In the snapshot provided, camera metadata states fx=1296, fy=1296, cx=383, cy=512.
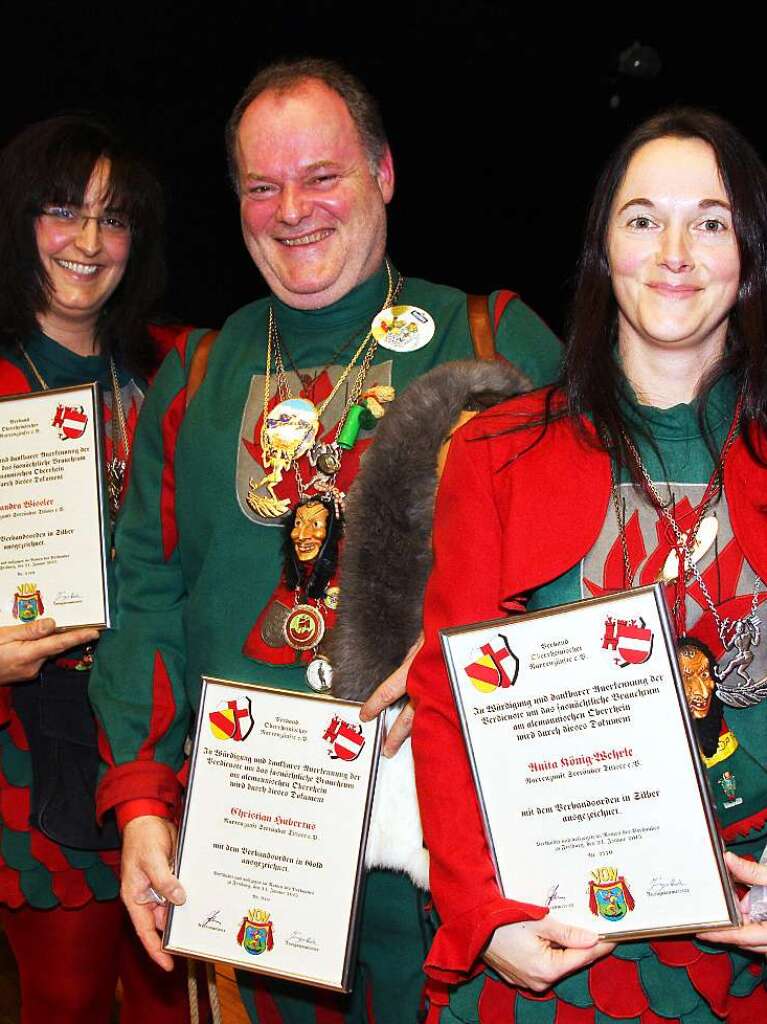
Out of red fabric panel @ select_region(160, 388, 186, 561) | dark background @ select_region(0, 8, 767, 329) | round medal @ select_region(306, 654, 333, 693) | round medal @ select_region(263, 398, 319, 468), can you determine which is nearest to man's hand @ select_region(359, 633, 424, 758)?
round medal @ select_region(306, 654, 333, 693)

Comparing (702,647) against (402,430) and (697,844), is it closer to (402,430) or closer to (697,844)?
(697,844)

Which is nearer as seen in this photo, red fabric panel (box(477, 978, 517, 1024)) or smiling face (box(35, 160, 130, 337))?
red fabric panel (box(477, 978, 517, 1024))

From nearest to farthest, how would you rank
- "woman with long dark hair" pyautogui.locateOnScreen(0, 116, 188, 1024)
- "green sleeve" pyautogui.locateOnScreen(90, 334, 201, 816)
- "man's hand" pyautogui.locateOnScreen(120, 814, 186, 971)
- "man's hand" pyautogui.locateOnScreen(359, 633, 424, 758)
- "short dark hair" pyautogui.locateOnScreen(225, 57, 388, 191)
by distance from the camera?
"man's hand" pyautogui.locateOnScreen(359, 633, 424, 758), "man's hand" pyautogui.locateOnScreen(120, 814, 186, 971), "green sleeve" pyautogui.locateOnScreen(90, 334, 201, 816), "short dark hair" pyautogui.locateOnScreen(225, 57, 388, 191), "woman with long dark hair" pyautogui.locateOnScreen(0, 116, 188, 1024)

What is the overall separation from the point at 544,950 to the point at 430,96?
3.00 m

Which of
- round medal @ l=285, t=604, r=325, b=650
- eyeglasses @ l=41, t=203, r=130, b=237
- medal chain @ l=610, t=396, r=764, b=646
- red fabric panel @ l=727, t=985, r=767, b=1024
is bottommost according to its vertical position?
red fabric panel @ l=727, t=985, r=767, b=1024

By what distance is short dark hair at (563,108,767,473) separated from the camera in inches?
61.9

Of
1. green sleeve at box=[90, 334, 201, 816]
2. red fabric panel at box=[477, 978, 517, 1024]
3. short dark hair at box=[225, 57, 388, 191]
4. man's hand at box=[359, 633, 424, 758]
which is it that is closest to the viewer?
red fabric panel at box=[477, 978, 517, 1024]

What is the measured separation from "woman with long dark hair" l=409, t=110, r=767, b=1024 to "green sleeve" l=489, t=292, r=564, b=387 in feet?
1.06

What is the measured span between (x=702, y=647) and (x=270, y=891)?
71 centimetres

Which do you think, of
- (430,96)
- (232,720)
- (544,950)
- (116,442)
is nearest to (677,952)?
(544,950)

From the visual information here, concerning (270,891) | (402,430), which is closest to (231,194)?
(402,430)

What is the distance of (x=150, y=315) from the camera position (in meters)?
2.61

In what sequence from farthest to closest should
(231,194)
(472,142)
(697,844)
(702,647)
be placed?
(472,142) < (231,194) < (702,647) < (697,844)

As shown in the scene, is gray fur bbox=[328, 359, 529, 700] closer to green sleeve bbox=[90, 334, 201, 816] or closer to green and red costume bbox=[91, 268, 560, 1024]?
green and red costume bbox=[91, 268, 560, 1024]
